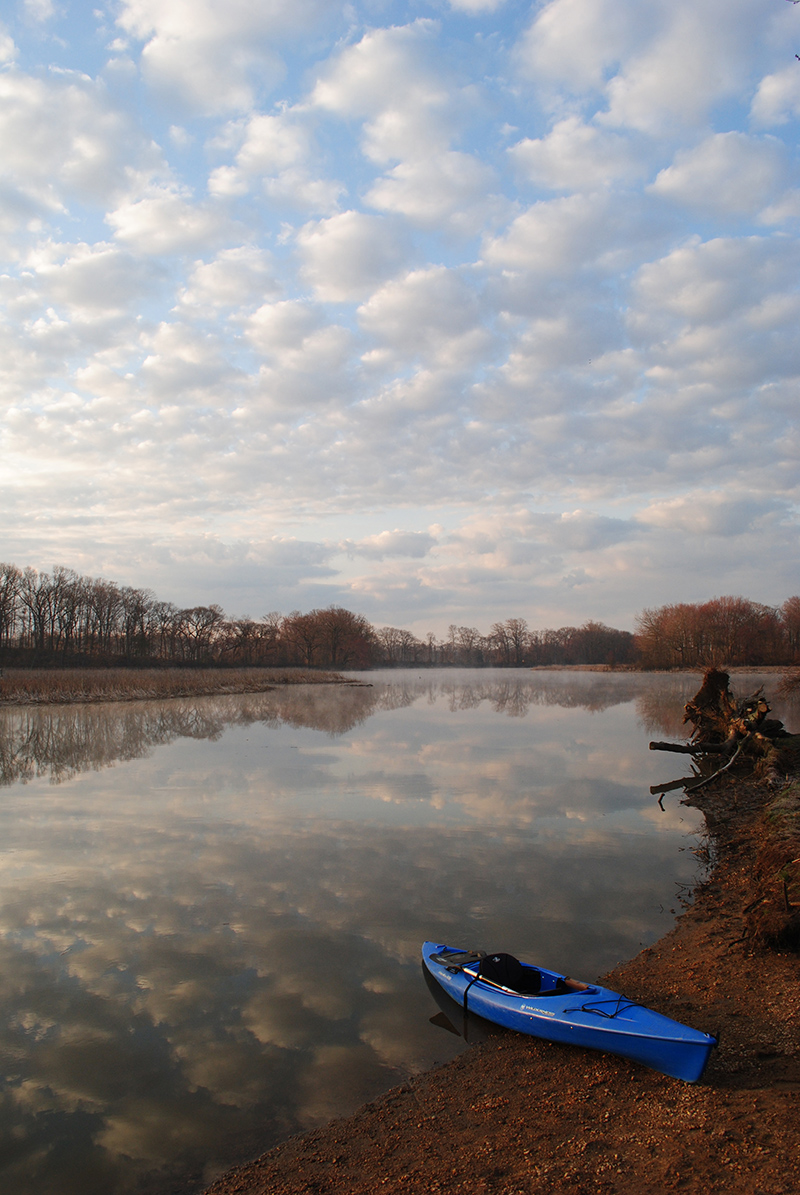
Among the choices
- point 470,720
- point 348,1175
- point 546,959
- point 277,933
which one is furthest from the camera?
point 470,720

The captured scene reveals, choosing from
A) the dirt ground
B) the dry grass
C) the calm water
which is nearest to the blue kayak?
the dirt ground

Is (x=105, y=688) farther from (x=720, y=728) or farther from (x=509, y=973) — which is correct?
(x=509, y=973)

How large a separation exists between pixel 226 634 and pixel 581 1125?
91551 mm

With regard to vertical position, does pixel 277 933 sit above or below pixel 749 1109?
below

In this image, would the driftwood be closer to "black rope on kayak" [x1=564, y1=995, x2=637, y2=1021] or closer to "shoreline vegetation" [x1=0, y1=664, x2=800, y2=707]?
"black rope on kayak" [x1=564, y1=995, x2=637, y2=1021]

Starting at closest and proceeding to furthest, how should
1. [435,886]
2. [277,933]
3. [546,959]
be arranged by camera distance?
1. [546,959]
2. [277,933]
3. [435,886]

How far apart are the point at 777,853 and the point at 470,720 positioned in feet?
64.8

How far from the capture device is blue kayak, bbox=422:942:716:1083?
13.0 feet

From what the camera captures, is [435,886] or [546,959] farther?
[435,886]

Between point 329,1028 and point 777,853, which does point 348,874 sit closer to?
point 329,1028

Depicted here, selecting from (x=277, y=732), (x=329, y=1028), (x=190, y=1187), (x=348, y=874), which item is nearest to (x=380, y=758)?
(x=277, y=732)

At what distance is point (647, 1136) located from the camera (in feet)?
11.6

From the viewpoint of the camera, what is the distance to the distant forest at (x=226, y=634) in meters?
71.5

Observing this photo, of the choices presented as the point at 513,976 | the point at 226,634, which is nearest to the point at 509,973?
the point at 513,976
